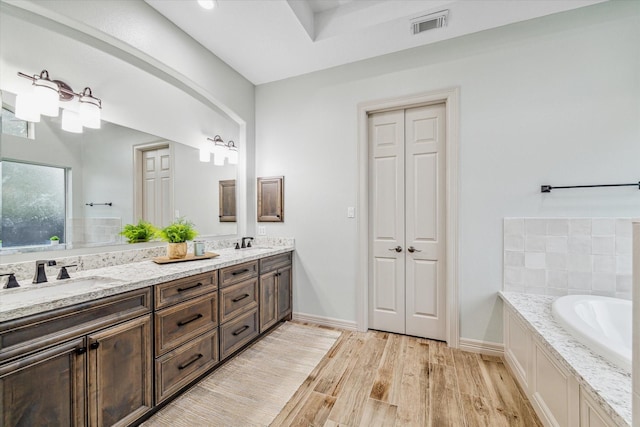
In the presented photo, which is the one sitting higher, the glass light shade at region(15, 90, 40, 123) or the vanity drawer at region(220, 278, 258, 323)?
the glass light shade at region(15, 90, 40, 123)

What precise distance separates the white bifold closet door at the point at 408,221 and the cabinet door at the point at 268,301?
1.04 meters

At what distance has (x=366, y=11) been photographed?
230 centimetres

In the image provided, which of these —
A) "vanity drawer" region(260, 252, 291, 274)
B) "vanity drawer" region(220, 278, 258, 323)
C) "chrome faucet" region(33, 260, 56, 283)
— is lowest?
"vanity drawer" region(220, 278, 258, 323)

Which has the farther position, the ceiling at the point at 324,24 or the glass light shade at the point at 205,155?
the glass light shade at the point at 205,155

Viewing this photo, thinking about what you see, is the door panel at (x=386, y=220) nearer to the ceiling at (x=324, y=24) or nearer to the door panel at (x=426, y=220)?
the door panel at (x=426, y=220)

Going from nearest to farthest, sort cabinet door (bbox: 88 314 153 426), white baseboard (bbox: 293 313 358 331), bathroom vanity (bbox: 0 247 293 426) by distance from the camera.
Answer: bathroom vanity (bbox: 0 247 293 426) → cabinet door (bbox: 88 314 153 426) → white baseboard (bbox: 293 313 358 331)

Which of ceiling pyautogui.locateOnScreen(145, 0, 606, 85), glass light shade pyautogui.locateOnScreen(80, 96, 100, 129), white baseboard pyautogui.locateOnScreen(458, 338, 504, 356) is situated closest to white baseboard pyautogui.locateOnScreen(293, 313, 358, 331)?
white baseboard pyautogui.locateOnScreen(458, 338, 504, 356)

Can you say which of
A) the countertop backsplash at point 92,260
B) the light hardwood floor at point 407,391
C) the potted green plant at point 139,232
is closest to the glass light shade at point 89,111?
the potted green plant at point 139,232

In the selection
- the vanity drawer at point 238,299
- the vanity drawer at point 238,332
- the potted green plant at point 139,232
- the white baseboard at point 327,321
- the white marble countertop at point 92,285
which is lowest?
the white baseboard at point 327,321

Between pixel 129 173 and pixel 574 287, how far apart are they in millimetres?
3681

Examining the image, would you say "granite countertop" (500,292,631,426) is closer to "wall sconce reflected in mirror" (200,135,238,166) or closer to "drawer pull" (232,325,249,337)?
"drawer pull" (232,325,249,337)

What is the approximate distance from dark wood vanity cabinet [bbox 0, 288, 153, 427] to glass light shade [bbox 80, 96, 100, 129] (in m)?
1.23

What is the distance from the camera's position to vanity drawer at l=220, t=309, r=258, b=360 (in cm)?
204

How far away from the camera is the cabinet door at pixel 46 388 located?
3.30 feet
